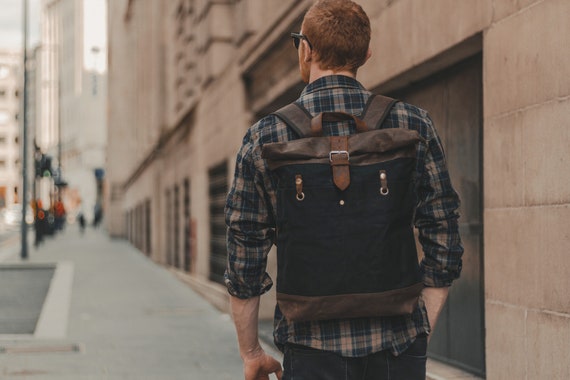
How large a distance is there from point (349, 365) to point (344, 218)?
0.39 m

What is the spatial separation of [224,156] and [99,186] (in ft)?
284

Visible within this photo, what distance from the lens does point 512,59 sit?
5.16m

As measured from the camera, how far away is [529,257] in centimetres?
497

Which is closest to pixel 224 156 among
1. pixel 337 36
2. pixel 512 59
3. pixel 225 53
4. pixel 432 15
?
pixel 225 53

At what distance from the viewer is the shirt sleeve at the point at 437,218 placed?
2.55m

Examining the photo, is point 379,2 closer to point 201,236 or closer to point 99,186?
point 201,236

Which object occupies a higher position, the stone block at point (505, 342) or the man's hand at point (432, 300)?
the man's hand at point (432, 300)

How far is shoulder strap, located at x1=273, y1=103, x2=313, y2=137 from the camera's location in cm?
244

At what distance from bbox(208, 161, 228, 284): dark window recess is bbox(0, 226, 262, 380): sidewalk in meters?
0.61

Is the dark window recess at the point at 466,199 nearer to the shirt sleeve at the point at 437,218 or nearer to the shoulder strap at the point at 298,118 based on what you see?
the shirt sleeve at the point at 437,218

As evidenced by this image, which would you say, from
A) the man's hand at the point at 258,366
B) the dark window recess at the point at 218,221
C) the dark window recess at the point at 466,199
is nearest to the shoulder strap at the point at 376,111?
the man's hand at the point at 258,366

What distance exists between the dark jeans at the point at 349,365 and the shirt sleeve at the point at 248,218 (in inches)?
9.7

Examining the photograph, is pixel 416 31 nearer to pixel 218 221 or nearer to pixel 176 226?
pixel 218 221

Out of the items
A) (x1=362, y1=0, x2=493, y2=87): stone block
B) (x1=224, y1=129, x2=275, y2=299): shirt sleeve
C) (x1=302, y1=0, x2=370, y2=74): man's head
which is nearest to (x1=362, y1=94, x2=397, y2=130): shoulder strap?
(x1=302, y1=0, x2=370, y2=74): man's head
